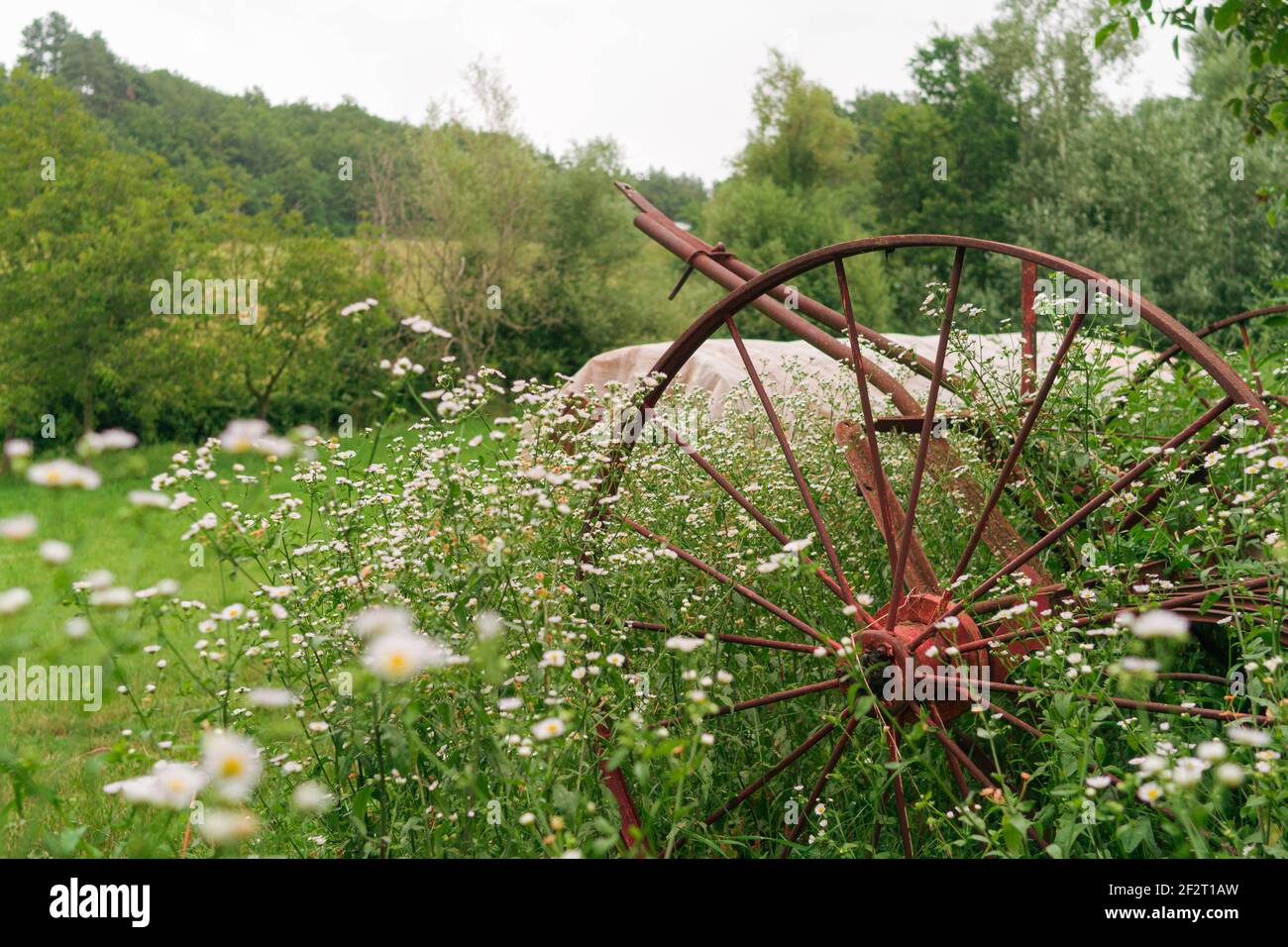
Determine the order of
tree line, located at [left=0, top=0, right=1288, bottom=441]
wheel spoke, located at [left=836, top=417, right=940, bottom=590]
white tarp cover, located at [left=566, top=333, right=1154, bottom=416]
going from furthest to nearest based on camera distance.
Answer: tree line, located at [left=0, top=0, right=1288, bottom=441] < white tarp cover, located at [left=566, top=333, right=1154, bottom=416] < wheel spoke, located at [left=836, top=417, right=940, bottom=590]

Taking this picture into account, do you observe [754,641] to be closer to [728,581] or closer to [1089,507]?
[728,581]

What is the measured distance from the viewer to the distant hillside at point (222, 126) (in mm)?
24656

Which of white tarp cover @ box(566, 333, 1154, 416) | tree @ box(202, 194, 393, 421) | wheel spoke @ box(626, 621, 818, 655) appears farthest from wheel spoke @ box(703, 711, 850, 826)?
tree @ box(202, 194, 393, 421)

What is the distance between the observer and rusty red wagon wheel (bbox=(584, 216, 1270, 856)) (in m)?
2.40

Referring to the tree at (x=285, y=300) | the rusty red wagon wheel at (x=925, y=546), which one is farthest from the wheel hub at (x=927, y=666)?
the tree at (x=285, y=300)

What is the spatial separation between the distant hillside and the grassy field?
44.3ft

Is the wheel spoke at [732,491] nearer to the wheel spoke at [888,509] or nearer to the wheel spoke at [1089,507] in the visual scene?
the wheel spoke at [888,509]

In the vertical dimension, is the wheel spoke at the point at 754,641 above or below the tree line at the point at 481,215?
below

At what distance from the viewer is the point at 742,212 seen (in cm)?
2381

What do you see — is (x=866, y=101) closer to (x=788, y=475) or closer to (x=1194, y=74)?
(x=1194, y=74)

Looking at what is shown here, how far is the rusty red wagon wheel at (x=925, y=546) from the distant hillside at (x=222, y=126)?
21.6m

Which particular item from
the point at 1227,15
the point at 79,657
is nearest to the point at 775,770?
the point at 1227,15

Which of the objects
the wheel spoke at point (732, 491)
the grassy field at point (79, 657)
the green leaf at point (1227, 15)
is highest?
the green leaf at point (1227, 15)

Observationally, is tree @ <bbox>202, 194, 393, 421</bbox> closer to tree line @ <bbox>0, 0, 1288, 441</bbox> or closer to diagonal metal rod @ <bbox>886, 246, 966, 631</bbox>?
tree line @ <bbox>0, 0, 1288, 441</bbox>
